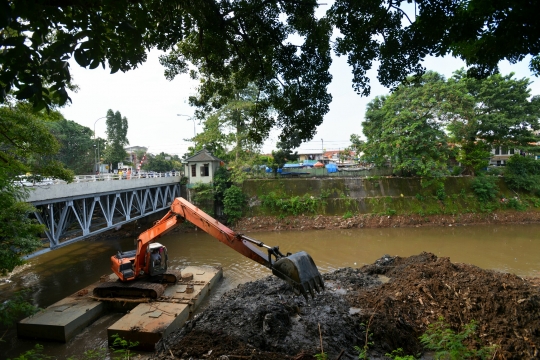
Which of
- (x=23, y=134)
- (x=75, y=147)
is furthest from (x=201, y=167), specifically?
(x=75, y=147)

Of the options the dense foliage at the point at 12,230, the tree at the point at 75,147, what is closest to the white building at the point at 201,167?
the tree at the point at 75,147

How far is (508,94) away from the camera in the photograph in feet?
77.5

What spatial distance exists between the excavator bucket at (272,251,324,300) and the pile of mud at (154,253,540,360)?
32.7 inches

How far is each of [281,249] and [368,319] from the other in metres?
10.6

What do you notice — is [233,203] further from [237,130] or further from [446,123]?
[446,123]

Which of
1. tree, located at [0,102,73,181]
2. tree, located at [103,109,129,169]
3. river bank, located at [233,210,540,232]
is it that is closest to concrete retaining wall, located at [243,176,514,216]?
river bank, located at [233,210,540,232]

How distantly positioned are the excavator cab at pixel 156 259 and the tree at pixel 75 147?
1127 inches

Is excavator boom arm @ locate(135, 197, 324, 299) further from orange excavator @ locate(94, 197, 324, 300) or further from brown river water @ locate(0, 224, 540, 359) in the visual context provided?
brown river water @ locate(0, 224, 540, 359)

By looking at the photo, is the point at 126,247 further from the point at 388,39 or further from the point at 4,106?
the point at 388,39

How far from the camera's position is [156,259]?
9.70 m

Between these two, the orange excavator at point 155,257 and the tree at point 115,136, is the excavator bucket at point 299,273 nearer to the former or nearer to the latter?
the orange excavator at point 155,257

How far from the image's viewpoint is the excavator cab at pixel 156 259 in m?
9.58

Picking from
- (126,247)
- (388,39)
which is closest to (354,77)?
(388,39)

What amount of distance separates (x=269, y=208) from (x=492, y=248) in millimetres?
14110
